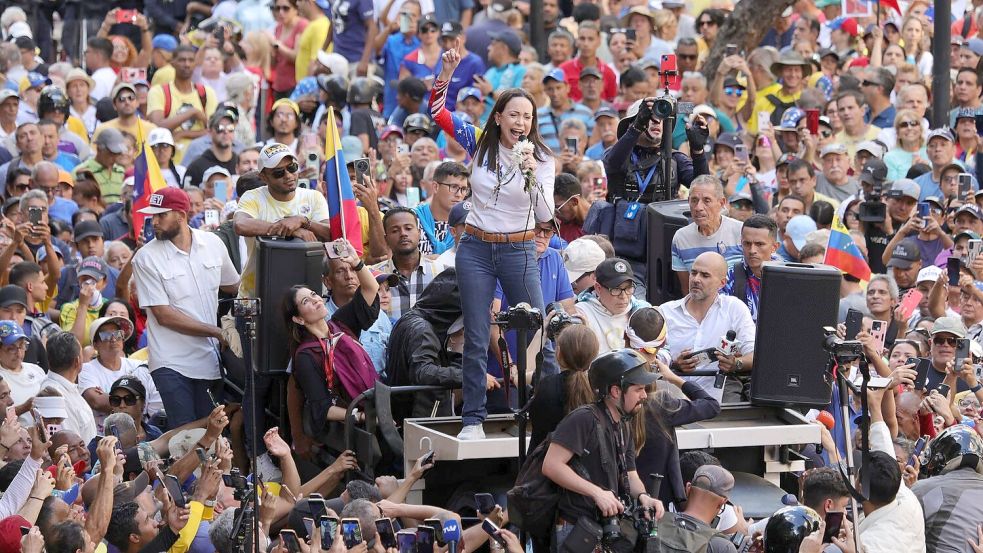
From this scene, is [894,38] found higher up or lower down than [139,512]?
higher up

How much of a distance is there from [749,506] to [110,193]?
25.8 ft

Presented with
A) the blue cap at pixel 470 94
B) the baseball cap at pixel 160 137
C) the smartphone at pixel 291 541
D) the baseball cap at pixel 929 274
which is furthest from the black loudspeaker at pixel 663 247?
the baseball cap at pixel 160 137

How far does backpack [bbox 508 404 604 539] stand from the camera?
8766mm

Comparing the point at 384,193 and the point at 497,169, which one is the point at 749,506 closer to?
the point at 497,169

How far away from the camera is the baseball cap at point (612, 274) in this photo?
10773 mm

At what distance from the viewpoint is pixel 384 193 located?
1544 cm

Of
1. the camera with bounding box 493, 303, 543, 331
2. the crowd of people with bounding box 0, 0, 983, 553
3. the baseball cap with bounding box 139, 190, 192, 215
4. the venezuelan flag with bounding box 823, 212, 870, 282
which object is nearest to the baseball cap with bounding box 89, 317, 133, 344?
the crowd of people with bounding box 0, 0, 983, 553

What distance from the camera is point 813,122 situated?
16.5 meters

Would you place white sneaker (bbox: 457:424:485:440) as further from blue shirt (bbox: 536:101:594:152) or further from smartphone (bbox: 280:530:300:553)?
blue shirt (bbox: 536:101:594:152)

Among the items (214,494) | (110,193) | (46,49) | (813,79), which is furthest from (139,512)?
(46,49)

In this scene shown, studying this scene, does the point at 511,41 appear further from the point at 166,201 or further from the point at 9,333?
the point at 9,333

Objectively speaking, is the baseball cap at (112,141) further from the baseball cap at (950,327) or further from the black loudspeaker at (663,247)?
the baseball cap at (950,327)

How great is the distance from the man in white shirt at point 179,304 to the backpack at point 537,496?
3521 mm

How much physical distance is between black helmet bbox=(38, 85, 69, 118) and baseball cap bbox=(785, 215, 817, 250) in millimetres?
7021
